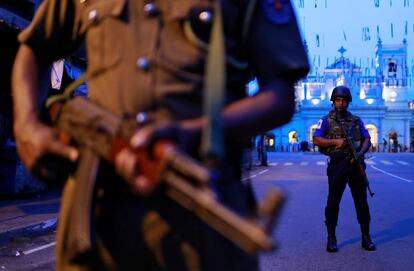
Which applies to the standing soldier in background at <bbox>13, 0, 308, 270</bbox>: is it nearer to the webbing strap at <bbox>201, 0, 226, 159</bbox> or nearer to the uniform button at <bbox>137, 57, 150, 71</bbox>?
the uniform button at <bbox>137, 57, 150, 71</bbox>

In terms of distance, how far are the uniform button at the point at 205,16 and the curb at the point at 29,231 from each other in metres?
6.62

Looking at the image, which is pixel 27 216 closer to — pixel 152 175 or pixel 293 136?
pixel 152 175

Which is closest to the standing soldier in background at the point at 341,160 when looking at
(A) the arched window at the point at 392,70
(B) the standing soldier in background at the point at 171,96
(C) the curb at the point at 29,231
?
(C) the curb at the point at 29,231

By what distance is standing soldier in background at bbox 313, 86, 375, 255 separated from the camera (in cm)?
706

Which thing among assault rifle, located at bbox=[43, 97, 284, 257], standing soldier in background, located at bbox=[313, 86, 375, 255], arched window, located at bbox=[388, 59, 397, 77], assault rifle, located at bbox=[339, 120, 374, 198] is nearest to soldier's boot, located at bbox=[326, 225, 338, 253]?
standing soldier in background, located at bbox=[313, 86, 375, 255]

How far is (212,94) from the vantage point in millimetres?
1249

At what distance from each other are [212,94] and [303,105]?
9074 centimetres

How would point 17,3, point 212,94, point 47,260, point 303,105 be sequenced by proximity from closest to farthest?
point 212,94, point 47,260, point 17,3, point 303,105

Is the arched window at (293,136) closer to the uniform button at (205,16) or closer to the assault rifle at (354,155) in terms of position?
the assault rifle at (354,155)

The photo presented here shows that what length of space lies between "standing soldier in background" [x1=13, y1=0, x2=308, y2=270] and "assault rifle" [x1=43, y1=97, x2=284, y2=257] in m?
0.05

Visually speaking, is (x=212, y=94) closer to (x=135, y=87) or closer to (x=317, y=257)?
(x=135, y=87)

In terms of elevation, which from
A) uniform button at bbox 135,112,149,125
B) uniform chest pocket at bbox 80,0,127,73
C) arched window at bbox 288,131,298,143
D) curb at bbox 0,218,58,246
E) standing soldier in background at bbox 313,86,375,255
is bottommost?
arched window at bbox 288,131,298,143

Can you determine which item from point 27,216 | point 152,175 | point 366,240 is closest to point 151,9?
point 152,175

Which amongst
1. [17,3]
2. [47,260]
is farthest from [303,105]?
[47,260]
